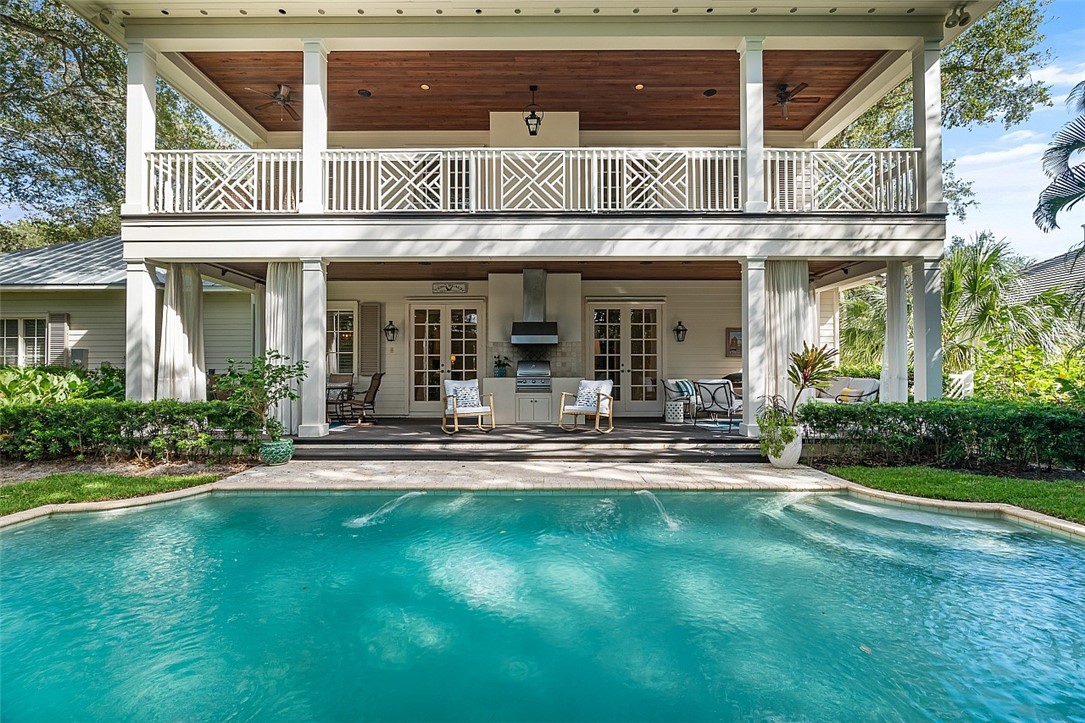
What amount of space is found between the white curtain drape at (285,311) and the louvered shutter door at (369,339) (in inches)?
124

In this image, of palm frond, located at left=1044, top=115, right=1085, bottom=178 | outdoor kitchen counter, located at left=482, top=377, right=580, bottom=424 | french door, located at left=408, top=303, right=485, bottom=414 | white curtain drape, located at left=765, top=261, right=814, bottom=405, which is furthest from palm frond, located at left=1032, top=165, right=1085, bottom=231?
french door, located at left=408, top=303, right=485, bottom=414

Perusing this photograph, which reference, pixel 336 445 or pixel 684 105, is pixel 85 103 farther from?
pixel 684 105

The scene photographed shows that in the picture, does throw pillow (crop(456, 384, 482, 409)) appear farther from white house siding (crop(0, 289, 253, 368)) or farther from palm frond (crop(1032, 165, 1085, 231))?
palm frond (crop(1032, 165, 1085, 231))

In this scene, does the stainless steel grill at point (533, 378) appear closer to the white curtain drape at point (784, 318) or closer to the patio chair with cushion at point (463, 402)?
the patio chair with cushion at point (463, 402)

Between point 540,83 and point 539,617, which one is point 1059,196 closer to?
point 540,83

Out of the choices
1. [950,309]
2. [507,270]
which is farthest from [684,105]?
[950,309]

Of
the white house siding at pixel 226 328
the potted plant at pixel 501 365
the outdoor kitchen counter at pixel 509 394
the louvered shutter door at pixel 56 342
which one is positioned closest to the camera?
the outdoor kitchen counter at pixel 509 394

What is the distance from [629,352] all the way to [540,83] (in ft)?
16.6

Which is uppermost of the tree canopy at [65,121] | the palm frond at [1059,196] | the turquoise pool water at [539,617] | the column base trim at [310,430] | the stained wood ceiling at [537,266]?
the tree canopy at [65,121]

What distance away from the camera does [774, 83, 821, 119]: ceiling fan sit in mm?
8555

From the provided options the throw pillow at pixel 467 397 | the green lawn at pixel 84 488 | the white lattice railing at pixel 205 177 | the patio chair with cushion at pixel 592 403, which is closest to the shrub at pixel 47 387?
the green lawn at pixel 84 488

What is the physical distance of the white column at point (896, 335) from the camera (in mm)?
7395

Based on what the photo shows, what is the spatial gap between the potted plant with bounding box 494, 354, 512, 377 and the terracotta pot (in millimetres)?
4004

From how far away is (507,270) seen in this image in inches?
402
